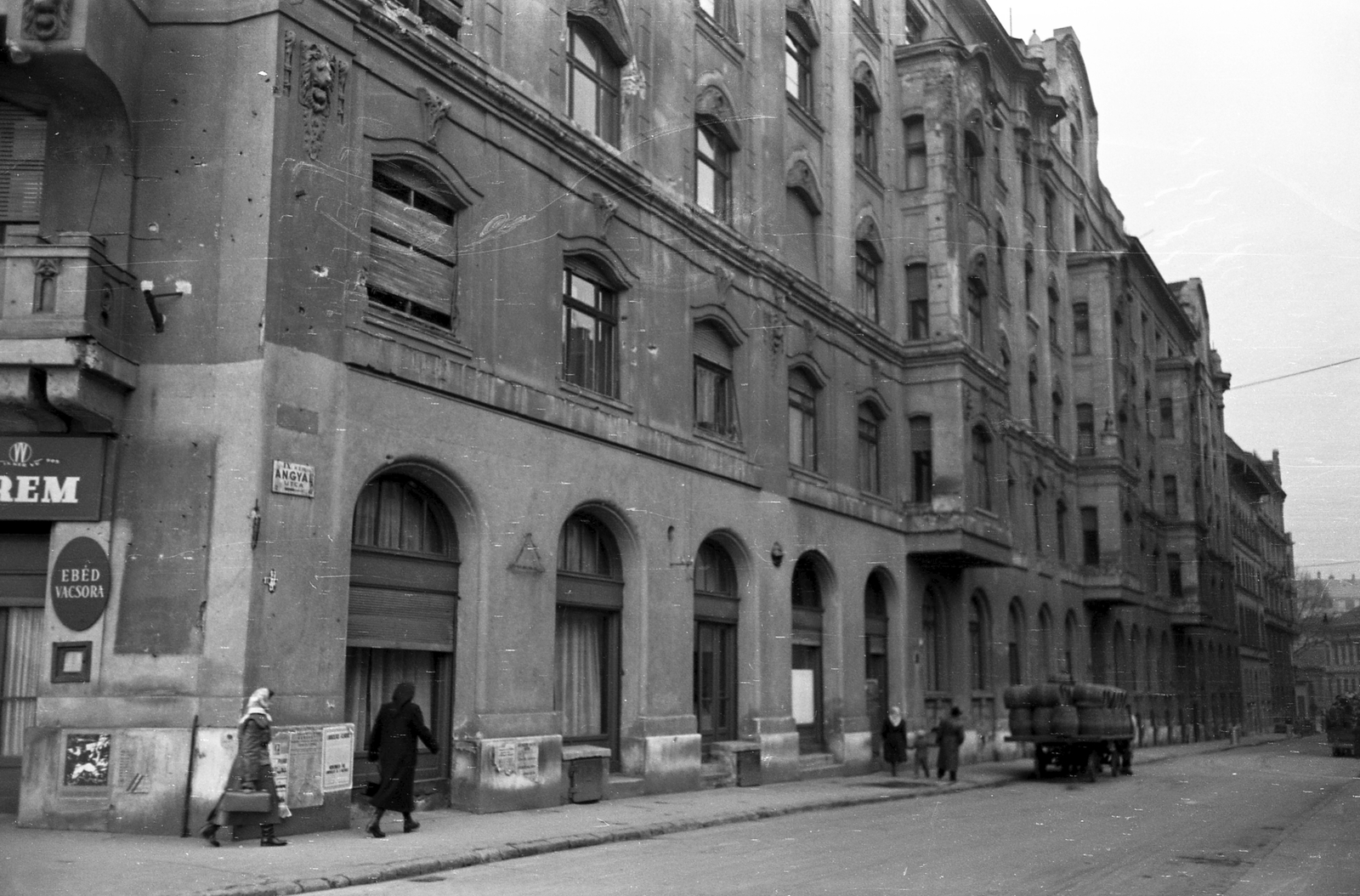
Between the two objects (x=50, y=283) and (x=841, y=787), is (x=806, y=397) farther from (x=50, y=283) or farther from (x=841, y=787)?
(x=50, y=283)

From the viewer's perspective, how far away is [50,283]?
14.4 metres

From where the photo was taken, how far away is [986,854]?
1452 cm

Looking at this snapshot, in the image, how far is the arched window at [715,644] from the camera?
24453mm

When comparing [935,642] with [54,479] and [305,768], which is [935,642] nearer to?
[305,768]

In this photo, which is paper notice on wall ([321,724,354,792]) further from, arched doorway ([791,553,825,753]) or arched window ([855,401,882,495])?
arched window ([855,401,882,495])

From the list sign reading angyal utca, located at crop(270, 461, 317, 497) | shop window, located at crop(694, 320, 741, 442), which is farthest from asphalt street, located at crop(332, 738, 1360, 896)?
shop window, located at crop(694, 320, 741, 442)

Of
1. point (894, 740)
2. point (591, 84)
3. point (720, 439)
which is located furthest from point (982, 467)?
point (591, 84)

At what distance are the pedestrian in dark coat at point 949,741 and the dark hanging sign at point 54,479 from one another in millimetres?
18847

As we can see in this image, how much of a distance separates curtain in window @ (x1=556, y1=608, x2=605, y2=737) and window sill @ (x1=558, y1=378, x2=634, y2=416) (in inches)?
133

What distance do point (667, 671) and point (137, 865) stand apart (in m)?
11.7

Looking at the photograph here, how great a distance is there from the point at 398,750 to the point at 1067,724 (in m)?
18.6

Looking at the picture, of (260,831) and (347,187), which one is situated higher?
(347,187)

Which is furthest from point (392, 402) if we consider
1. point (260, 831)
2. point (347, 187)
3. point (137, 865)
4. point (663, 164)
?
point (663, 164)

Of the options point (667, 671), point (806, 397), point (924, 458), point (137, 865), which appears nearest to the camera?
point (137, 865)
